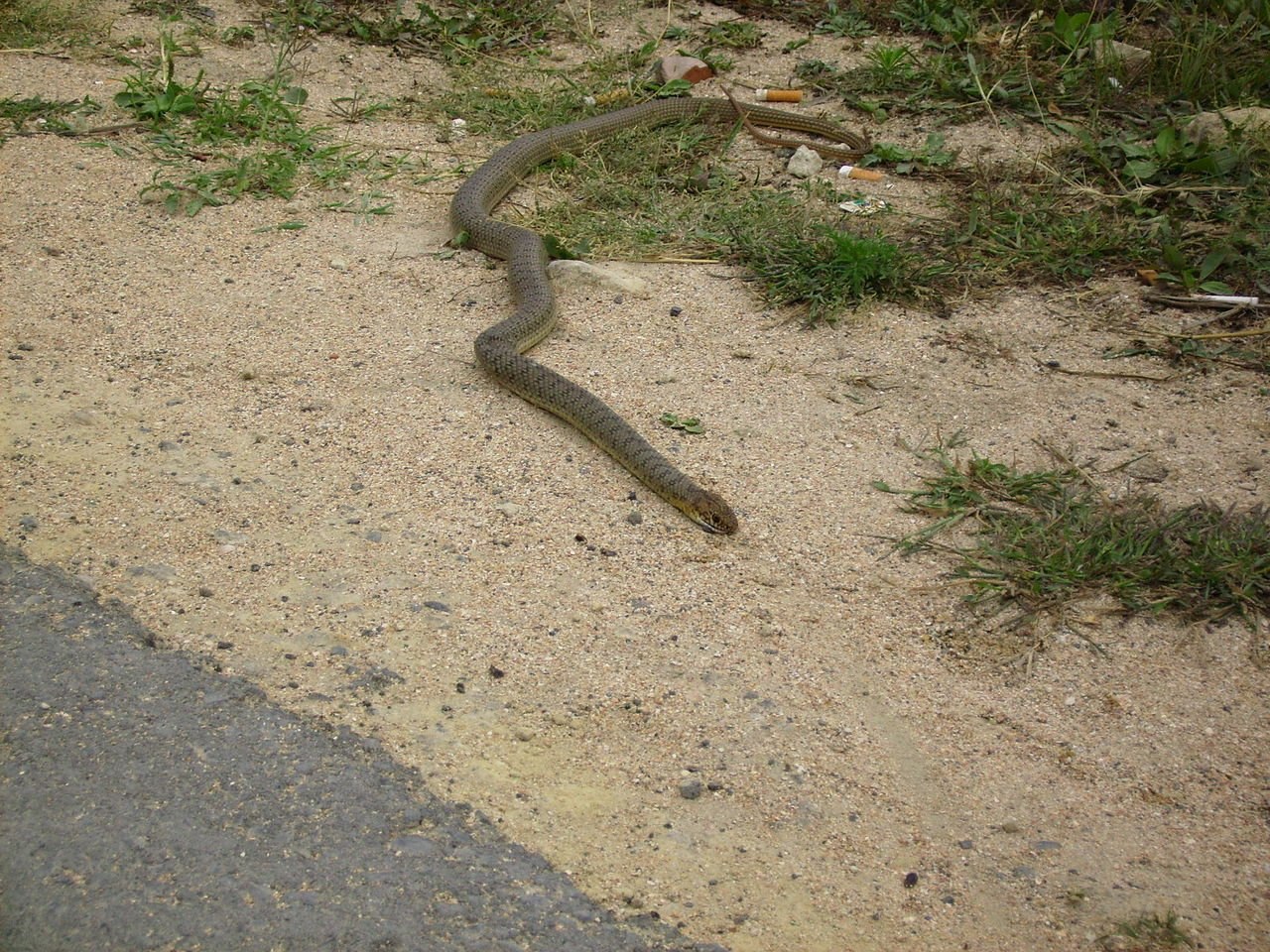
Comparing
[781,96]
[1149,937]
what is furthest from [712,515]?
[781,96]

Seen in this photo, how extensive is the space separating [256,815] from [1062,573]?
8.85 ft

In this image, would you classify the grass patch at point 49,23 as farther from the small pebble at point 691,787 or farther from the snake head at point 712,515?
the small pebble at point 691,787

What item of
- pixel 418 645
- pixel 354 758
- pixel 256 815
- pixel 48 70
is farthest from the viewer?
pixel 48 70

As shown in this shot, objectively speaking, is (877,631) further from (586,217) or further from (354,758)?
(586,217)

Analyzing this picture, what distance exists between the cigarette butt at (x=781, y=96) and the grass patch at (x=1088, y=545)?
4242mm

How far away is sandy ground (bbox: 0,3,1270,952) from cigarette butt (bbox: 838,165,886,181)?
1.49 m

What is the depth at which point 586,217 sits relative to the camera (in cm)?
671

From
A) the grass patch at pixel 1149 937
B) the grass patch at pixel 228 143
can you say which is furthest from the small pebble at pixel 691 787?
the grass patch at pixel 228 143

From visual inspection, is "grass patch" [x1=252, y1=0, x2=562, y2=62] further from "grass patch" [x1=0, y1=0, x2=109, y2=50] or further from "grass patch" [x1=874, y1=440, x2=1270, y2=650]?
"grass patch" [x1=874, y1=440, x2=1270, y2=650]

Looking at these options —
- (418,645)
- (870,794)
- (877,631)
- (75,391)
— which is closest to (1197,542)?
(877,631)

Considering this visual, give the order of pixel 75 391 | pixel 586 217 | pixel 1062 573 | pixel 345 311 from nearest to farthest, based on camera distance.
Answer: pixel 1062 573, pixel 75 391, pixel 345 311, pixel 586 217

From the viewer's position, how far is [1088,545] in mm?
4145

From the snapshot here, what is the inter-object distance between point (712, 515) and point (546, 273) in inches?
85.1

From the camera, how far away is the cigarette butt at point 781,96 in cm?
800
